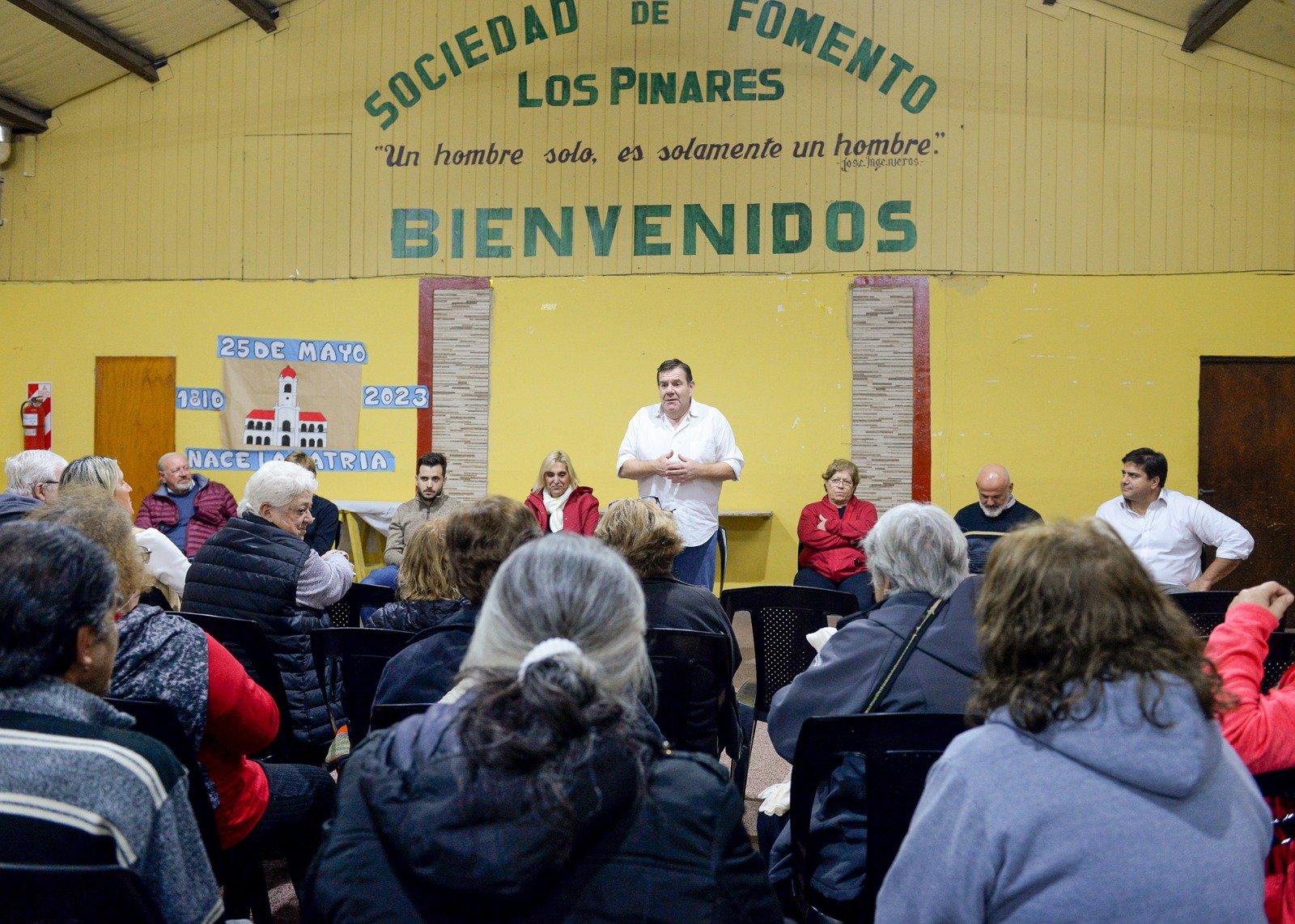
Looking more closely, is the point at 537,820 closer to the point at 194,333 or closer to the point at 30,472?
the point at 30,472

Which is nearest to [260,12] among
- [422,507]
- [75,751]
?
[422,507]

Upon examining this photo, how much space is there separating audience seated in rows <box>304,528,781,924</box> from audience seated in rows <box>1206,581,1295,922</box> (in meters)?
0.93

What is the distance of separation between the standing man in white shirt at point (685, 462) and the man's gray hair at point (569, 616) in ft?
12.2

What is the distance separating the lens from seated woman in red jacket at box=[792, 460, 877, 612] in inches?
252

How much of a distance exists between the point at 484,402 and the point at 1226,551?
4.81 meters

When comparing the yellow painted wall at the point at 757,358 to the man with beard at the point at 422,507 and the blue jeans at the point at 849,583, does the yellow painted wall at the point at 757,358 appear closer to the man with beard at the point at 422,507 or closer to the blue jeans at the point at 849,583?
the blue jeans at the point at 849,583

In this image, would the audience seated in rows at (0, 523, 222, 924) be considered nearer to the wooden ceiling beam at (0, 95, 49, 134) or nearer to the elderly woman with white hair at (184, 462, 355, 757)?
the elderly woman with white hair at (184, 462, 355, 757)

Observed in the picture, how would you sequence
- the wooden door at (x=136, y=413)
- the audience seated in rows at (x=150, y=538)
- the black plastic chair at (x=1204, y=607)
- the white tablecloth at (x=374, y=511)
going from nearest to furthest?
the black plastic chair at (x=1204, y=607)
the audience seated in rows at (x=150, y=538)
the white tablecloth at (x=374, y=511)
the wooden door at (x=136, y=413)

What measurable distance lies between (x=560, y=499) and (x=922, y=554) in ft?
13.8

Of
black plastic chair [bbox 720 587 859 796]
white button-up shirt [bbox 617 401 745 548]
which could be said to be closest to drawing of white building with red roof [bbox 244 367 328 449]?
white button-up shirt [bbox 617 401 745 548]

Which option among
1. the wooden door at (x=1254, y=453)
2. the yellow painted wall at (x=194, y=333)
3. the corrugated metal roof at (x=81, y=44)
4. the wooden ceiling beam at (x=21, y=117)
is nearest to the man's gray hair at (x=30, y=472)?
the yellow painted wall at (x=194, y=333)

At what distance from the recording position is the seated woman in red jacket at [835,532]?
6.40m

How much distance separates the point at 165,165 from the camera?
7824 millimetres

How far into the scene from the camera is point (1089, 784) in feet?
3.77
